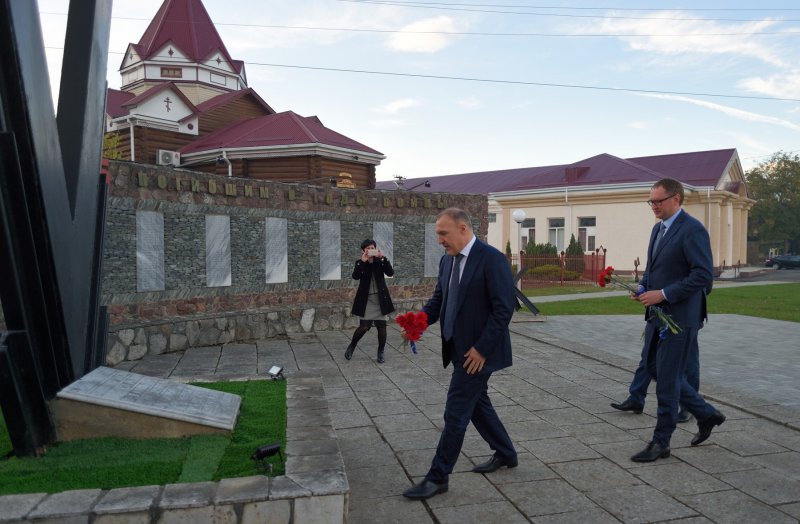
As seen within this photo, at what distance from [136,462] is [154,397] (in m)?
0.80

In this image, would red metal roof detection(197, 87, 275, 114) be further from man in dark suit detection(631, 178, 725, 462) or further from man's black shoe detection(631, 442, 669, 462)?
man's black shoe detection(631, 442, 669, 462)

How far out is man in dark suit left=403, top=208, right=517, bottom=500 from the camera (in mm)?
4062

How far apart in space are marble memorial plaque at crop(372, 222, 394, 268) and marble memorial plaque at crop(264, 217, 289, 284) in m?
2.26

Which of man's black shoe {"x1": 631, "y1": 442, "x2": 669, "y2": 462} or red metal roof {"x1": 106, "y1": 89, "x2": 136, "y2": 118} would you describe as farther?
red metal roof {"x1": 106, "y1": 89, "x2": 136, "y2": 118}

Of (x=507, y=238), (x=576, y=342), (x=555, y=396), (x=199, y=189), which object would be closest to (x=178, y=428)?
(x=555, y=396)

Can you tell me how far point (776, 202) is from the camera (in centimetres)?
5694

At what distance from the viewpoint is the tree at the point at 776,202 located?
185 feet

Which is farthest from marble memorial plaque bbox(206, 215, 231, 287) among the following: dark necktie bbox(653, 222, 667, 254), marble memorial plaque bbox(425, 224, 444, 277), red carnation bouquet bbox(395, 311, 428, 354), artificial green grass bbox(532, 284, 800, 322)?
artificial green grass bbox(532, 284, 800, 322)

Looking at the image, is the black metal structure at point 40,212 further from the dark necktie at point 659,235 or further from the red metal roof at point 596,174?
the red metal roof at point 596,174

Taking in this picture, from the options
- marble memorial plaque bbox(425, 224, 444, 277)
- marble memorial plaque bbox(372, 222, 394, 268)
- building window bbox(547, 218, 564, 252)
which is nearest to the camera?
marble memorial plaque bbox(372, 222, 394, 268)

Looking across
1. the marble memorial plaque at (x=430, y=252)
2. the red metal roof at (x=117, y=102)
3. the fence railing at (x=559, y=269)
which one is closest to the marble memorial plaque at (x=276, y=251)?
the marble memorial plaque at (x=430, y=252)

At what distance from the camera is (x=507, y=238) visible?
126 ft

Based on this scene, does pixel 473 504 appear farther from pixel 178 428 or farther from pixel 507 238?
pixel 507 238

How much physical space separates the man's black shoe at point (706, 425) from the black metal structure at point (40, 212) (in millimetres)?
4840
